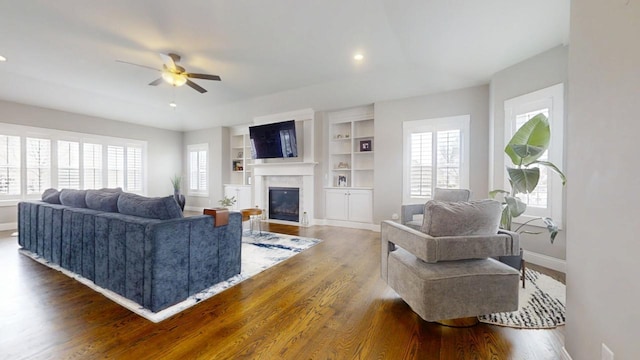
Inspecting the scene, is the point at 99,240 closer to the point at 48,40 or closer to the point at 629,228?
the point at 48,40

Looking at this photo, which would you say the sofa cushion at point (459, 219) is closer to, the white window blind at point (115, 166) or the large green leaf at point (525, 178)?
the large green leaf at point (525, 178)

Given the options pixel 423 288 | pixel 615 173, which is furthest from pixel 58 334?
pixel 615 173

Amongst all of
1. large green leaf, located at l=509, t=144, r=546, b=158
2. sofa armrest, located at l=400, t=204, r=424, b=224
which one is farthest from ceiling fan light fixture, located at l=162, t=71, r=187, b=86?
large green leaf, located at l=509, t=144, r=546, b=158

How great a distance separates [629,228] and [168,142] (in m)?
10.1

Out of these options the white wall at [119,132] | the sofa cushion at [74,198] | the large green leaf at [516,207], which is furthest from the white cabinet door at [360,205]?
the white wall at [119,132]

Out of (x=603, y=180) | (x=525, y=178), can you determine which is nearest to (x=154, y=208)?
(x=603, y=180)

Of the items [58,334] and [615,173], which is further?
[58,334]

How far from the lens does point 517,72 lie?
3.69 meters

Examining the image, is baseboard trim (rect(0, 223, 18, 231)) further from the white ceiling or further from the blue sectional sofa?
the blue sectional sofa

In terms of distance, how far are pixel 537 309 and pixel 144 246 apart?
350 centimetres

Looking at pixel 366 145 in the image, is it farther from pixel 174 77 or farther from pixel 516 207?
pixel 174 77

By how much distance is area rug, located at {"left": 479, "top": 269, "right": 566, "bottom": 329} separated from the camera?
6.56ft

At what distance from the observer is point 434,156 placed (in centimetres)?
502

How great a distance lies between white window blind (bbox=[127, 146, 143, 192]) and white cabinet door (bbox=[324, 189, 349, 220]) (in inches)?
243
